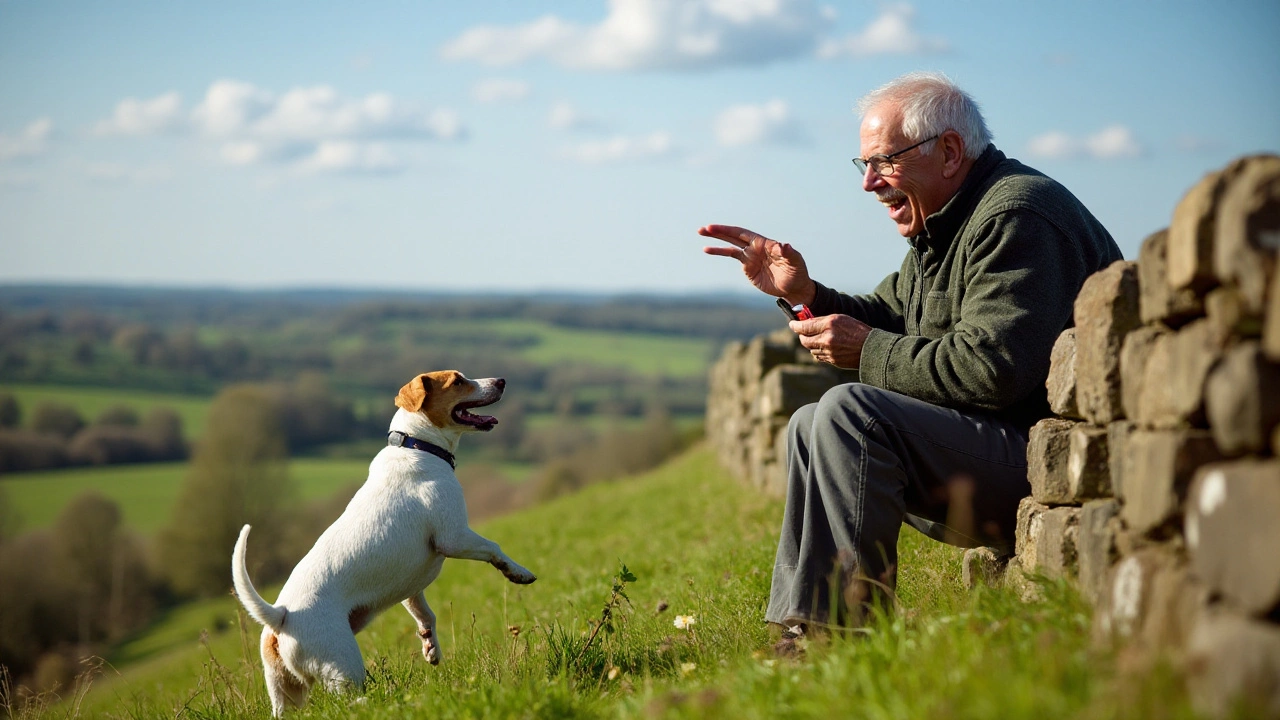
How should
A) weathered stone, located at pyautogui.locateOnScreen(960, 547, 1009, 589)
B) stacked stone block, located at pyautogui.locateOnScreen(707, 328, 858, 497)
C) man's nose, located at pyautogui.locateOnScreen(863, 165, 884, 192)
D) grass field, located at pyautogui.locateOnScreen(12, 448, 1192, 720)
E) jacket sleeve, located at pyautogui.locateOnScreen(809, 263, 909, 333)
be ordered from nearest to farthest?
grass field, located at pyautogui.locateOnScreen(12, 448, 1192, 720) < weathered stone, located at pyautogui.locateOnScreen(960, 547, 1009, 589) < man's nose, located at pyautogui.locateOnScreen(863, 165, 884, 192) < jacket sleeve, located at pyautogui.locateOnScreen(809, 263, 909, 333) < stacked stone block, located at pyautogui.locateOnScreen(707, 328, 858, 497)

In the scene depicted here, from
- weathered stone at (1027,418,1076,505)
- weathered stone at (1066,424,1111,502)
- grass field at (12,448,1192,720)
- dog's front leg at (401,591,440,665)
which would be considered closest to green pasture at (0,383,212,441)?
grass field at (12,448,1192,720)

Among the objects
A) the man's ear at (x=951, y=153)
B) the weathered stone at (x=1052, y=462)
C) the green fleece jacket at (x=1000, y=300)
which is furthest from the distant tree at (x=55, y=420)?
the weathered stone at (x=1052, y=462)

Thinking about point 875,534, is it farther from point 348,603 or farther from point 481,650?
point 348,603

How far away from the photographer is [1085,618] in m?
2.79

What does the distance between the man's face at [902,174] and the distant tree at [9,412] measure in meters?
59.2

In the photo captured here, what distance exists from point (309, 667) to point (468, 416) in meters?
1.33

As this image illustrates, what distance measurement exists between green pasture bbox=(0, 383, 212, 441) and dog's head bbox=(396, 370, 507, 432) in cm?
5497

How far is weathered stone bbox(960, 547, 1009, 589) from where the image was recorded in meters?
3.83

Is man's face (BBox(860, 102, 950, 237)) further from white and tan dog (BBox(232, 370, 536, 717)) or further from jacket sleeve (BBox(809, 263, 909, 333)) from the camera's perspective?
white and tan dog (BBox(232, 370, 536, 717))

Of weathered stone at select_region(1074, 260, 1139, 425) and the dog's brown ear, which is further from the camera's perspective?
the dog's brown ear

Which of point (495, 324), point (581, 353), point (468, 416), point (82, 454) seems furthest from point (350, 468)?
point (468, 416)

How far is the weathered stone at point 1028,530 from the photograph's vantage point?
3492 mm

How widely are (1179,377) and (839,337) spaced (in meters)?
1.63

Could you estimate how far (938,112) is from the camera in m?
4.24
